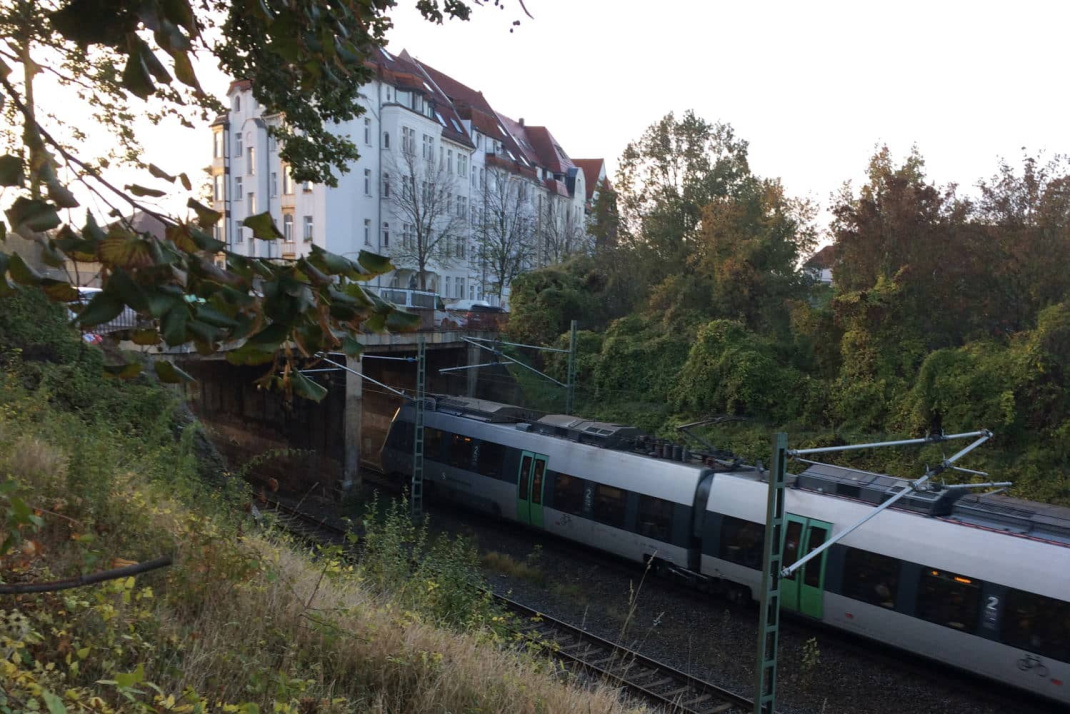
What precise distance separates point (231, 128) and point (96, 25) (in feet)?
144

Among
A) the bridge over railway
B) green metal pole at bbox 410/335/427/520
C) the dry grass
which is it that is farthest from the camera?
the bridge over railway

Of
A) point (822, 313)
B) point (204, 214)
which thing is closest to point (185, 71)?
point (204, 214)

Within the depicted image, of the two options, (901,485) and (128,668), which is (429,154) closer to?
(901,485)

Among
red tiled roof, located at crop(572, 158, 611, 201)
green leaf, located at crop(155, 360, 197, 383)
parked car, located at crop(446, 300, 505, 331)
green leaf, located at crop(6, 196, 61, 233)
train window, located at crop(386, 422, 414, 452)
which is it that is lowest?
train window, located at crop(386, 422, 414, 452)

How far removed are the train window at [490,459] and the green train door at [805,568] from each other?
7.39m

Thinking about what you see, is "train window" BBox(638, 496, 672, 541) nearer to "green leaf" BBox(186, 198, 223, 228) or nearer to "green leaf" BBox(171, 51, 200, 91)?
"green leaf" BBox(186, 198, 223, 228)

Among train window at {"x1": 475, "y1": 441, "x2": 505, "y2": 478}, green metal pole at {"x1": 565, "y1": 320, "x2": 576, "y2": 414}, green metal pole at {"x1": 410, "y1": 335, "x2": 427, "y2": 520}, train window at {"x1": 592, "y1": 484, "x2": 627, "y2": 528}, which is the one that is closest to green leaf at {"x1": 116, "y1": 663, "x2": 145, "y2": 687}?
train window at {"x1": 592, "y1": 484, "x2": 627, "y2": 528}

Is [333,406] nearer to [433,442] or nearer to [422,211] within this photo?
[433,442]

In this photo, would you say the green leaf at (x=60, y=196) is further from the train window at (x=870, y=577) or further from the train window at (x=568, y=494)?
the train window at (x=568, y=494)

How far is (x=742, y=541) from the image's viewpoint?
1304 cm

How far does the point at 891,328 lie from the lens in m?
21.6

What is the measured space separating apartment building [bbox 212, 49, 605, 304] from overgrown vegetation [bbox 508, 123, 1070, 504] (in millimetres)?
7009

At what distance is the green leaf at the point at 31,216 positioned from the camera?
6.65 feet

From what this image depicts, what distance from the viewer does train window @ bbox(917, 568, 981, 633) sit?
10.4m
